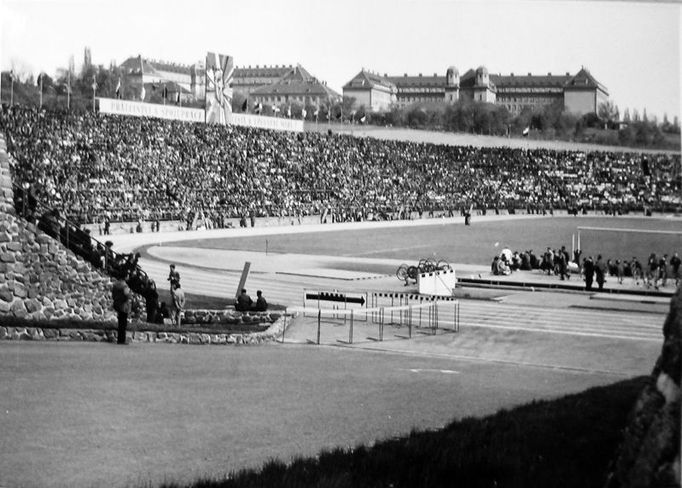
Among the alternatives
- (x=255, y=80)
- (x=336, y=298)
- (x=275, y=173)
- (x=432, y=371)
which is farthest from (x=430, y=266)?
(x=275, y=173)

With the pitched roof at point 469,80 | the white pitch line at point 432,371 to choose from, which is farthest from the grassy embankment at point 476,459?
the pitched roof at point 469,80

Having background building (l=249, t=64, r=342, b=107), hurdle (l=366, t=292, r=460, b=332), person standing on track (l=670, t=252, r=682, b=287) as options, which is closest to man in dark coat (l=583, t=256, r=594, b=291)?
hurdle (l=366, t=292, r=460, b=332)

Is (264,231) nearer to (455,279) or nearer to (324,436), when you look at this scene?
(455,279)

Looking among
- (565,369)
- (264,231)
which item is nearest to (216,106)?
(264,231)

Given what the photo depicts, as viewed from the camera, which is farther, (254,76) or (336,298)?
(336,298)

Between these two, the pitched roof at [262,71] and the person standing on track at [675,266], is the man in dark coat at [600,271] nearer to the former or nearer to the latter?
the person standing on track at [675,266]

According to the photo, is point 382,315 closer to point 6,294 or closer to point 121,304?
point 121,304
